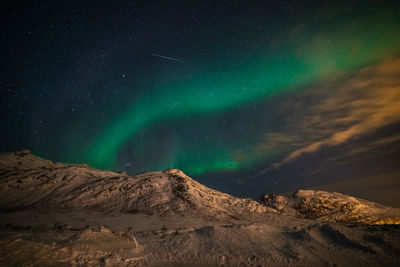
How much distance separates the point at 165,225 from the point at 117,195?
19.6ft

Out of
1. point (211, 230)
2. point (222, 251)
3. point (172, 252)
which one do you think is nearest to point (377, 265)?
point (222, 251)

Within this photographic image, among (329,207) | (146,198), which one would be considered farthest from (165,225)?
(329,207)

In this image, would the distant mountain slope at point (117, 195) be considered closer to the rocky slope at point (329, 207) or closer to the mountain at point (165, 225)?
the mountain at point (165, 225)

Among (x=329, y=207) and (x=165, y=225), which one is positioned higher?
(x=329, y=207)

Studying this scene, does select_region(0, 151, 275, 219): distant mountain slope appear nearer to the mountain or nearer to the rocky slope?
the mountain

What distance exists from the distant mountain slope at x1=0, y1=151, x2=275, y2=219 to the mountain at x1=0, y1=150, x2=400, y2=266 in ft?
0.22

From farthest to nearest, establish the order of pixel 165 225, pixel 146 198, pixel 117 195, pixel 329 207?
pixel 329 207
pixel 117 195
pixel 146 198
pixel 165 225

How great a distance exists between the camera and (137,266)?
12.6ft

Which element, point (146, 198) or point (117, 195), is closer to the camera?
point (146, 198)

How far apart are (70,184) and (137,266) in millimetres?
14042

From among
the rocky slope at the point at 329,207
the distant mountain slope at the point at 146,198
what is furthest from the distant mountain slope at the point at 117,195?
the rocky slope at the point at 329,207

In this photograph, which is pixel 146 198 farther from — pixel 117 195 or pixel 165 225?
pixel 165 225

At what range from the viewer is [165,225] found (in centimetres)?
879

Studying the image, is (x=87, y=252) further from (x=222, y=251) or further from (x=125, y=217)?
(x=125, y=217)
